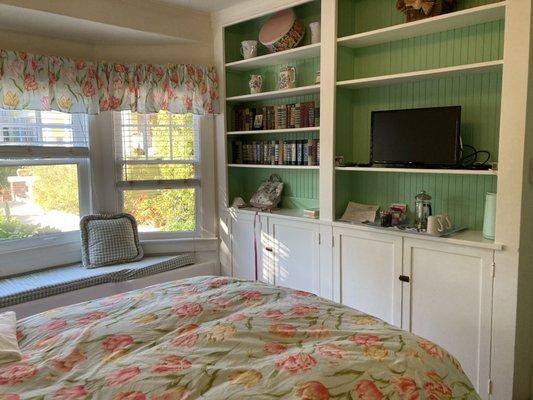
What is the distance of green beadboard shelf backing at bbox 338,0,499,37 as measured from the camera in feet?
9.19

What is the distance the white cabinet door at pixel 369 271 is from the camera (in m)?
2.62

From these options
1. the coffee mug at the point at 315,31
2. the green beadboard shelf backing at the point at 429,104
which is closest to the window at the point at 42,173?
the coffee mug at the point at 315,31

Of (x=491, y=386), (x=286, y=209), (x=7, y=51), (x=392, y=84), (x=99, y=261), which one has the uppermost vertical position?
(x=7, y=51)

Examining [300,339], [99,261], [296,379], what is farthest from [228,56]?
[296,379]

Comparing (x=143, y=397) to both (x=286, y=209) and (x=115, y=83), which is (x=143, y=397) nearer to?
(x=286, y=209)

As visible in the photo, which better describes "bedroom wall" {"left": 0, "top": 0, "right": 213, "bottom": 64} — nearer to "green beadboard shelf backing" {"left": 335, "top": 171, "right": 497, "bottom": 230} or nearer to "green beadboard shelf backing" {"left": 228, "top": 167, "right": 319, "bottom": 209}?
"green beadboard shelf backing" {"left": 228, "top": 167, "right": 319, "bottom": 209}

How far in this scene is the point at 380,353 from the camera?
54.6 inches

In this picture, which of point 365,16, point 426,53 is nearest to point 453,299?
point 426,53

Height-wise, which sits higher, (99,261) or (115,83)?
(115,83)

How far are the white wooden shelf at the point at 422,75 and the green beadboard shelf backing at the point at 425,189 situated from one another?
58 centimetres

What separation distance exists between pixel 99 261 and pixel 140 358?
2092 mm

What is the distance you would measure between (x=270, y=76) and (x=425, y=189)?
5.17ft

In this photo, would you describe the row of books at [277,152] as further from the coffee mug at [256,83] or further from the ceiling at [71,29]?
the ceiling at [71,29]

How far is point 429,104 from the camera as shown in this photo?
269 centimetres
